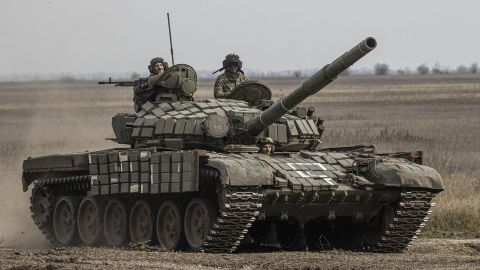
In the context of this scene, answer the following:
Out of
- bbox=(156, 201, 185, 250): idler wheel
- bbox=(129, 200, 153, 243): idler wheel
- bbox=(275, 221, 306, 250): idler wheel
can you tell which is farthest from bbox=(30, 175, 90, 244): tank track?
bbox=(275, 221, 306, 250): idler wheel

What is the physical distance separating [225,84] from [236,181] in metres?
5.11

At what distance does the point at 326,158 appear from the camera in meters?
22.3

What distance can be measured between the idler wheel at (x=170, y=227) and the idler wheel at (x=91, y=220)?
1755mm

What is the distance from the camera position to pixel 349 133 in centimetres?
4662

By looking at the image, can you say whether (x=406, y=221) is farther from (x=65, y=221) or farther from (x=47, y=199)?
(x=47, y=199)

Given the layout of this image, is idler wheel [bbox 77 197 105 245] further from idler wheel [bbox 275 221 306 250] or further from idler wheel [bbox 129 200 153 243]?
idler wheel [bbox 275 221 306 250]

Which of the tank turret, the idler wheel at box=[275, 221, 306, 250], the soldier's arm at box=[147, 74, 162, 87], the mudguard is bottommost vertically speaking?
the idler wheel at box=[275, 221, 306, 250]

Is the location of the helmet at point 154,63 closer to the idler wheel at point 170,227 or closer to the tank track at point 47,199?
the tank track at point 47,199

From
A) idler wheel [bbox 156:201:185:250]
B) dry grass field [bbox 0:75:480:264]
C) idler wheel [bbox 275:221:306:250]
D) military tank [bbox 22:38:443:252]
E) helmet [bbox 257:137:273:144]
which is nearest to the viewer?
military tank [bbox 22:38:443:252]

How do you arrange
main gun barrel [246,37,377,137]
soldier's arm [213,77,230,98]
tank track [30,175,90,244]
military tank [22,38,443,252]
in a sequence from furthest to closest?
tank track [30,175,90,244] → soldier's arm [213,77,230,98] → military tank [22,38,443,252] → main gun barrel [246,37,377,137]

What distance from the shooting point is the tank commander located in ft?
74.4

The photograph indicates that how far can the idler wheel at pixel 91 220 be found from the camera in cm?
2430

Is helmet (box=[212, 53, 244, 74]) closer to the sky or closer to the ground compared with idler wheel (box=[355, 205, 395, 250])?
closer to the sky

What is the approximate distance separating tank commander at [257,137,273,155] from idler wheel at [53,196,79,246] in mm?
4026
